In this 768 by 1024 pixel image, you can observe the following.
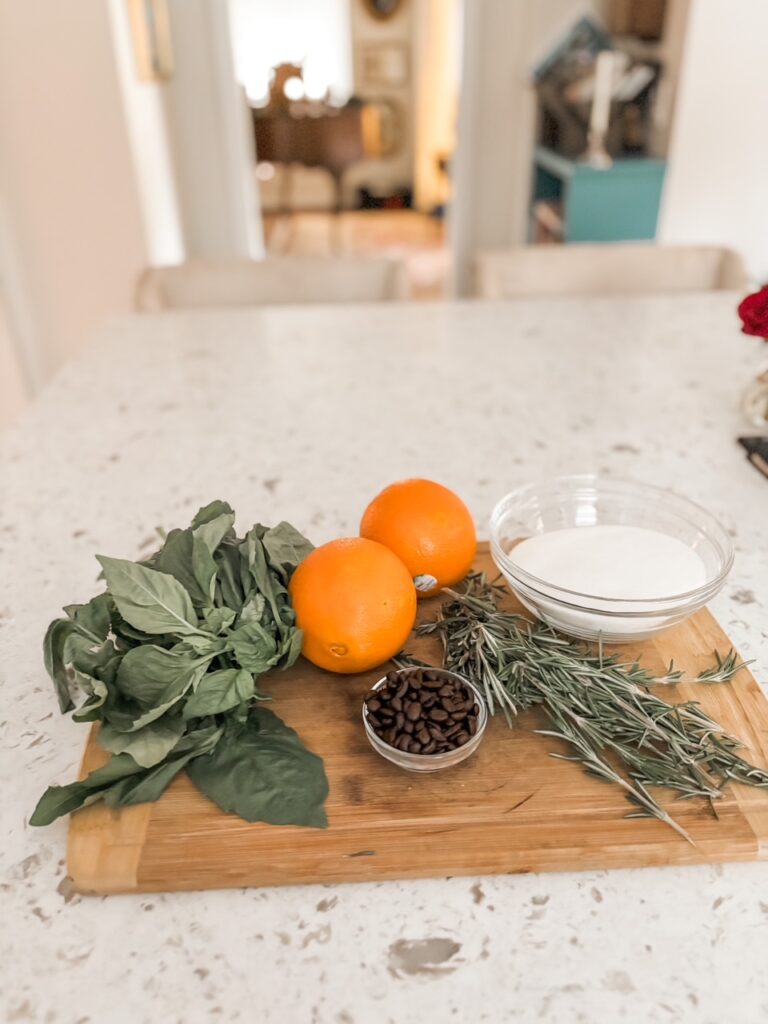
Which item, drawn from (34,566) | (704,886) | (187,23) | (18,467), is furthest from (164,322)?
(187,23)

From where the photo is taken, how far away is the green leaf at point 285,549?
0.59 meters

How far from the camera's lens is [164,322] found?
1.51 metres

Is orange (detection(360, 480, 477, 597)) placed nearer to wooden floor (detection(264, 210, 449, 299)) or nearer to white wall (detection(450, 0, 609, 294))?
white wall (detection(450, 0, 609, 294))

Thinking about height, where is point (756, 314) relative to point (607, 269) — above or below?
above

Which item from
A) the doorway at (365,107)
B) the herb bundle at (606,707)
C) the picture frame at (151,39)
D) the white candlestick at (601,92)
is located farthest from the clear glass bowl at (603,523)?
the doorway at (365,107)

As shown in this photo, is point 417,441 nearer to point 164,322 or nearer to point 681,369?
point 681,369

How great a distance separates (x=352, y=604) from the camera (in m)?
0.55

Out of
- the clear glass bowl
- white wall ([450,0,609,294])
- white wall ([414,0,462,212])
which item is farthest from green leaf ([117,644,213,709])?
white wall ([414,0,462,212])

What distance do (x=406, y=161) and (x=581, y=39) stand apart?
389 centimetres

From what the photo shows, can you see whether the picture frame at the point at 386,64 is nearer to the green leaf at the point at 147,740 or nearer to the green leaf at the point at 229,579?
the green leaf at the point at 229,579

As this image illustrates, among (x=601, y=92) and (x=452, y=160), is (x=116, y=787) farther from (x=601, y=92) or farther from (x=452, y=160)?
(x=452, y=160)

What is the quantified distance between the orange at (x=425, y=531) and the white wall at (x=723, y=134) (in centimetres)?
279

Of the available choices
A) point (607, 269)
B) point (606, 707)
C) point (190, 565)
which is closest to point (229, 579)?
point (190, 565)

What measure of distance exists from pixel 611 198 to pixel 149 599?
3.12 m
